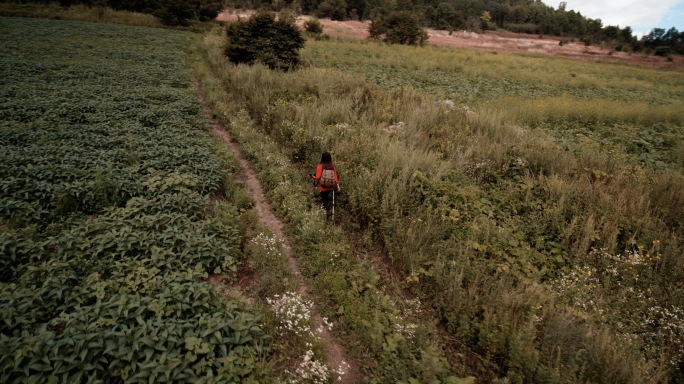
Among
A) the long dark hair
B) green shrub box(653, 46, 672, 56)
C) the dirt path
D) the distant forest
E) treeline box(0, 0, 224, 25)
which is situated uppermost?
the distant forest

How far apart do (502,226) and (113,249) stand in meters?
7.85

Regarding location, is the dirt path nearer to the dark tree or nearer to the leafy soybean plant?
the leafy soybean plant

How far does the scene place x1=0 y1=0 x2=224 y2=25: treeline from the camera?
45344 millimetres

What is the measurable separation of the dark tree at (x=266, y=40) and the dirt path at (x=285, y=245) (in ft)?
31.0

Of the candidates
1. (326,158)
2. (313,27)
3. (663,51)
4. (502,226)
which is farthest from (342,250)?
(663,51)

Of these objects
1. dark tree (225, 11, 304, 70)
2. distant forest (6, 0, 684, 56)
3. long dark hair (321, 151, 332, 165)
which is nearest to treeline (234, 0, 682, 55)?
distant forest (6, 0, 684, 56)

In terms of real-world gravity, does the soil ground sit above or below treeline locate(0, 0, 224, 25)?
above

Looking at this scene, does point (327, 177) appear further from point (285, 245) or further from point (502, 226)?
point (502, 226)

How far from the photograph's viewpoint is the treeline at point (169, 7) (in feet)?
149

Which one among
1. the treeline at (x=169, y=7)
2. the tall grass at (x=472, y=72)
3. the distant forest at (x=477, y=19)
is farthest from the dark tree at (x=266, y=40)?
the distant forest at (x=477, y=19)

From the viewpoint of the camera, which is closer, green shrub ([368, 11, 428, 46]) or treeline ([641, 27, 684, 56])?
green shrub ([368, 11, 428, 46])

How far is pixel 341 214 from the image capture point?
319 inches

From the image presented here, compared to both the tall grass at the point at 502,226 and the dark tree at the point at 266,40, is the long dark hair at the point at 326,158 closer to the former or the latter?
the tall grass at the point at 502,226

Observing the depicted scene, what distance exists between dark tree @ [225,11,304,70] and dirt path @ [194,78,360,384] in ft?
31.0
